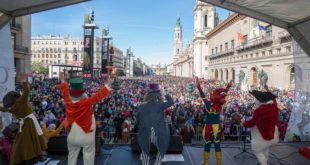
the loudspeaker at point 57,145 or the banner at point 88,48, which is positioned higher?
the banner at point 88,48

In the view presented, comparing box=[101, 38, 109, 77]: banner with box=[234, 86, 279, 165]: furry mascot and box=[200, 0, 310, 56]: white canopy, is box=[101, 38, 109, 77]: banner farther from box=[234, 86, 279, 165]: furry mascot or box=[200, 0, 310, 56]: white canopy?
box=[234, 86, 279, 165]: furry mascot

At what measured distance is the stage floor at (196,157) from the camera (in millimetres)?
6523

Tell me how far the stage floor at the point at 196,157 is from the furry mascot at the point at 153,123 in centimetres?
144

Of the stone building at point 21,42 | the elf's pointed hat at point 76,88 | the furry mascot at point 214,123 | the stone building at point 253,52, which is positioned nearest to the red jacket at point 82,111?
the elf's pointed hat at point 76,88

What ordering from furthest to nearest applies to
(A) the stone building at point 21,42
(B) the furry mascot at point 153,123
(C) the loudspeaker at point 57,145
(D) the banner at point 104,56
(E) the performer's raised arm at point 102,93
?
(D) the banner at point 104,56
(A) the stone building at point 21,42
(C) the loudspeaker at point 57,145
(B) the furry mascot at point 153,123
(E) the performer's raised arm at point 102,93

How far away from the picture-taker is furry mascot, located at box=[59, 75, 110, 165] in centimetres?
461

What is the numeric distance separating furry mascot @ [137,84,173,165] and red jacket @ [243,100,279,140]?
168cm

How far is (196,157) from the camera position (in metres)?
6.96

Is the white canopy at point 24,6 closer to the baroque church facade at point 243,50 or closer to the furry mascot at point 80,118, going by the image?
the furry mascot at point 80,118

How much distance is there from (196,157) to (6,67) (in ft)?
17.5

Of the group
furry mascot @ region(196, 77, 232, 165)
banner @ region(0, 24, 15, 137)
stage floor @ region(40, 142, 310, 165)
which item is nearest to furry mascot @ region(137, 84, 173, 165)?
furry mascot @ region(196, 77, 232, 165)

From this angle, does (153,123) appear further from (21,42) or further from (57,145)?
(21,42)

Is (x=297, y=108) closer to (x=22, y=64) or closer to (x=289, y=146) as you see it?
(x=289, y=146)

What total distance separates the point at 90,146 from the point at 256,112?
3.14m
